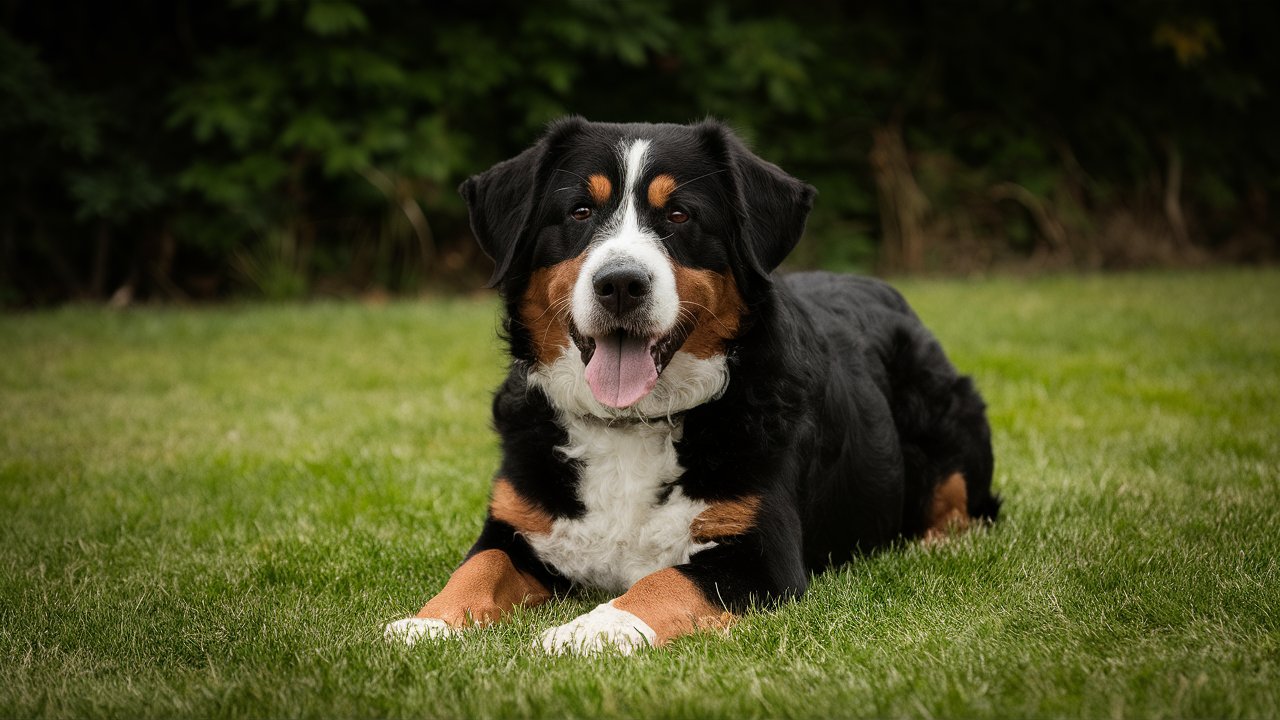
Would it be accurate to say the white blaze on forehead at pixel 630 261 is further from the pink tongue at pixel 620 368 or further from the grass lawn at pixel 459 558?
the grass lawn at pixel 459 558

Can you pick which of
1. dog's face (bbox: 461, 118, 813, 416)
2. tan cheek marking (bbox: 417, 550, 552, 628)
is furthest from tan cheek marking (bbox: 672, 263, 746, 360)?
tan cheek marking (bbox: 417, 550, 552, 628)

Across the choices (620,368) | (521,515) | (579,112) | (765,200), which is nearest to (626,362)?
(620,368)

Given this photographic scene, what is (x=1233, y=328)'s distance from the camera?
930 centimetres

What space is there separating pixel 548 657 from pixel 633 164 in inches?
60.4

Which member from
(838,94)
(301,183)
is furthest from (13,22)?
(838,94)

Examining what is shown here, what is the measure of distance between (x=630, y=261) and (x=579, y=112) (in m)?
11.1

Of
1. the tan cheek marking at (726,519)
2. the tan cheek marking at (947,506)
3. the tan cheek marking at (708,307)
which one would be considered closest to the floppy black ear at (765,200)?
the tan cheek marking at (708,307)

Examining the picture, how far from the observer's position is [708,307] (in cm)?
357

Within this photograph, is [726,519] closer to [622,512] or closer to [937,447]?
[622,512]

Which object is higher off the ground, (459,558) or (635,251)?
(635,251)

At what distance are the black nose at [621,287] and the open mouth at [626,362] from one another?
15 centimetres

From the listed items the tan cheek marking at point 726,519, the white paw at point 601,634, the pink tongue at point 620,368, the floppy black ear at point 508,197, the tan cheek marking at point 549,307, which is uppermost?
the floppy black ear at point 508,197

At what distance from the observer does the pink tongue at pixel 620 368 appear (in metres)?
3.53

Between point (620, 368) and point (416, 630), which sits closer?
point (416, 630)
